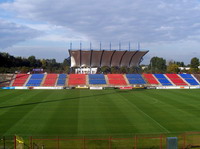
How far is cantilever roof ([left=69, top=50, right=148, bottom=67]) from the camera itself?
Answer: 68062 mm

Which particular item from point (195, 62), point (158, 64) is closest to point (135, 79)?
point (195, 62)

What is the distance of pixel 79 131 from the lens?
18.8m

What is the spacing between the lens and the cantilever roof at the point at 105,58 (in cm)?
6806

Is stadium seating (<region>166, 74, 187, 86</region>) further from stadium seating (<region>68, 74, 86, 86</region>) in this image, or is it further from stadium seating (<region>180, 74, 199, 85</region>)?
stadium seating (<region>68, 74, 86, 86</region>)

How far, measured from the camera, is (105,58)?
233 ft

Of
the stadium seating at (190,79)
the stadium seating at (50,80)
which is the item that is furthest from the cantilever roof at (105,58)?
the stadium seating at (190,79)

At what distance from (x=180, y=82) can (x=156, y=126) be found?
158 feet

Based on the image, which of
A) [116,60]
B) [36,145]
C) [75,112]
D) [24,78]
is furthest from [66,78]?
[36,145]

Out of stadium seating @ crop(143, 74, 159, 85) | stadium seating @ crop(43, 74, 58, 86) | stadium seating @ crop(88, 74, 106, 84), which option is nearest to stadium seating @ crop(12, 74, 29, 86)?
stadium seating @ crop(43, 74, 58, 86)

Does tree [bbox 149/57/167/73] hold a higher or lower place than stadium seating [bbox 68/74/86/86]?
higher

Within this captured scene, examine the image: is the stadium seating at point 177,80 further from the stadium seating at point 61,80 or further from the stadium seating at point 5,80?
the stadium seating at point 5,80

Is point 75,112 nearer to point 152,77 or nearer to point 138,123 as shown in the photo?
point 138,123

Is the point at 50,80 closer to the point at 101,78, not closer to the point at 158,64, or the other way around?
the point at 101,78


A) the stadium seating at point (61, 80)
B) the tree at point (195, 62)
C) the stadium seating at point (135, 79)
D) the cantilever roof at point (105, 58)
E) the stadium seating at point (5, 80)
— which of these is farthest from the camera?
the tree at point (195, 62)
